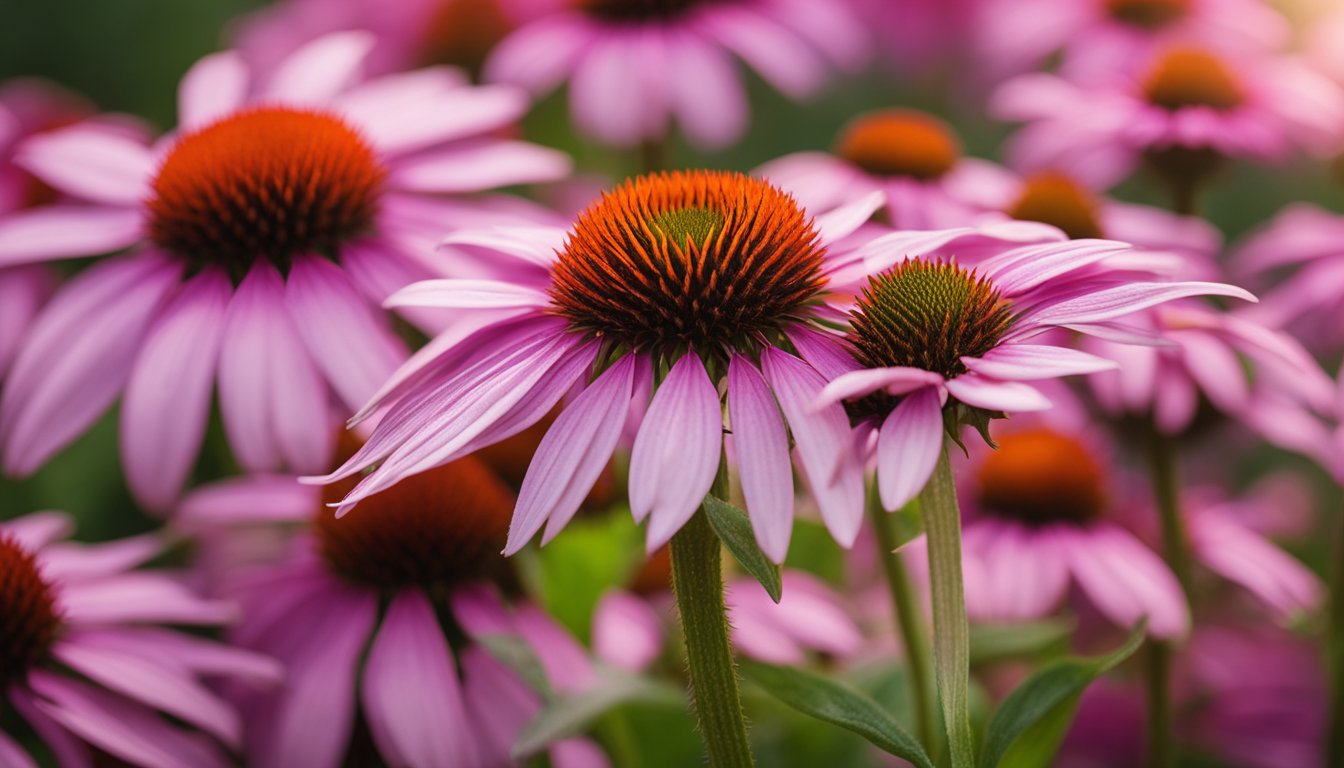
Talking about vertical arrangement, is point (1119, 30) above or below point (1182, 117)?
above

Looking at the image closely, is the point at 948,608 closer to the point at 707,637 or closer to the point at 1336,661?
the point at 707,637

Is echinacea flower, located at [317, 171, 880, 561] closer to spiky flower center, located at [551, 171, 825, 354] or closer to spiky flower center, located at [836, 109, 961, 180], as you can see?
spiky flower center, located at [551, 171, 825, 354]

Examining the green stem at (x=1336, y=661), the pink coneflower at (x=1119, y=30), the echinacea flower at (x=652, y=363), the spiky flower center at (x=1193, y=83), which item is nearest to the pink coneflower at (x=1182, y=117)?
the spiky flower center at (x=1193, y=83)

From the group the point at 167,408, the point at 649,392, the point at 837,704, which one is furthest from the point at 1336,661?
the point at 167,408

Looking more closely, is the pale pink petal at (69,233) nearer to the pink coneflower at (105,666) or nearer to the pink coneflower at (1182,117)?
the pink coneflower at (105,666)

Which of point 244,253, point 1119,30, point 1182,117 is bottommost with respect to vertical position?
point 244,253

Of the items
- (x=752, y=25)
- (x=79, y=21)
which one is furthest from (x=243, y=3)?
(x=752, y=25)
